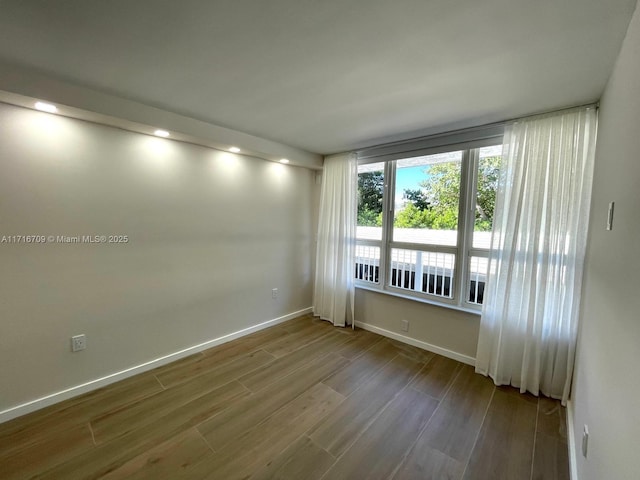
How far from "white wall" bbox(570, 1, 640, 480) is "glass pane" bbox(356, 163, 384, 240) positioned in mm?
2125

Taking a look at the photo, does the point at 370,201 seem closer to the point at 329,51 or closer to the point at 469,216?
the point at 469,216

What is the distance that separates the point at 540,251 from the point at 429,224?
1.07 m

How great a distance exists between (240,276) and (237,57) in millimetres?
2342

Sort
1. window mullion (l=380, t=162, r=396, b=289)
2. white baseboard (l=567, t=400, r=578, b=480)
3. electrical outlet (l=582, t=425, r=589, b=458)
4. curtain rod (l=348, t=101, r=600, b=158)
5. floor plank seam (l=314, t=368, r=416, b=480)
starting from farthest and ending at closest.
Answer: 1. window mullion (l=380, t=162, r=396, b=289)
2. curtain rod (l=348, t=101, r=600, b=158)
3. floor plank seam (l=314, t=368, r=416, b=480)
4. white baseboard (l=567, t=400, r=578, b=480)
5. electrical outlet (l=582, t=425, r=589, b=458)

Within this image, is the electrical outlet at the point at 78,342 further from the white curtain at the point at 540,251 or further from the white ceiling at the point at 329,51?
the white curtain at the point at 540,251

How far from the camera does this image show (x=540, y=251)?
2.24 m

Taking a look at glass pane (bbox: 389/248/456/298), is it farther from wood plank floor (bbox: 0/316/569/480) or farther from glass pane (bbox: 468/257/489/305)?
wood plank floor (bbox: 0/316/569/480)

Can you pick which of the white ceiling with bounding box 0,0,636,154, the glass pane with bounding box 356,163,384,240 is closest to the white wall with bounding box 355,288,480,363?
the glass pane with bounding box 356,163,384,240

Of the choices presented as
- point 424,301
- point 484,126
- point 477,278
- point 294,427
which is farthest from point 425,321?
point 484,126

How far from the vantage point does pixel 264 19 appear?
1.24m

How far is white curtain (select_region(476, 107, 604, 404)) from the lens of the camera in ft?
6.84

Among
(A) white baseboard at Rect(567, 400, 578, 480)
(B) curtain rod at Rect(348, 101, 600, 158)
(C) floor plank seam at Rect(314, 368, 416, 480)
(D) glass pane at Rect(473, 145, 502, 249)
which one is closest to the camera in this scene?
(A) white baseboard at Rect(567, 400, 578, 480)

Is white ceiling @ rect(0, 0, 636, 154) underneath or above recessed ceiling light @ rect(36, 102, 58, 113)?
above

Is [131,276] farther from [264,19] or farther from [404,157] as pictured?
[404,157]
